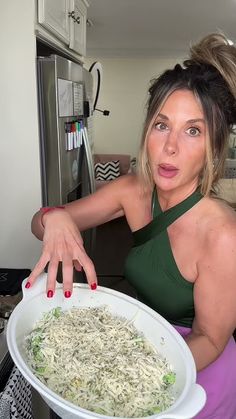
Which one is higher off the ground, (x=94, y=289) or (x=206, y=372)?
(x=94, y=289)

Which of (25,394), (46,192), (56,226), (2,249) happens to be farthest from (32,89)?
(25,394)

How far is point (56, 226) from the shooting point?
904 millimetres

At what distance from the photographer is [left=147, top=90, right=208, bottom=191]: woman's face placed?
0.93 m

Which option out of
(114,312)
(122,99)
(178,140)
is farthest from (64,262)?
(122,99)

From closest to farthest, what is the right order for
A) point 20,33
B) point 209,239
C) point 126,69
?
point 209,239 → point 20,33 → point 126,69

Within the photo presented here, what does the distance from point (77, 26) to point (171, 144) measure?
1732 millimetres

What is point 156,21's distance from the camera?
3.34m

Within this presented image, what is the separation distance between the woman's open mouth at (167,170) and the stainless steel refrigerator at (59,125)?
2.57 ft

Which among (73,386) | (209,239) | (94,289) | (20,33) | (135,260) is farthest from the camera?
(20,33)

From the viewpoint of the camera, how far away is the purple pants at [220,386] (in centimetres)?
99

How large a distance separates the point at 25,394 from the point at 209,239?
24.0 inches

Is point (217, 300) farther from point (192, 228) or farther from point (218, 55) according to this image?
point (218, 55)

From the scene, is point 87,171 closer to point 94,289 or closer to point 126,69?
point 94,289

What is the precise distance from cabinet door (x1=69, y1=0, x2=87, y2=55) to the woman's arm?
5.51 feet
